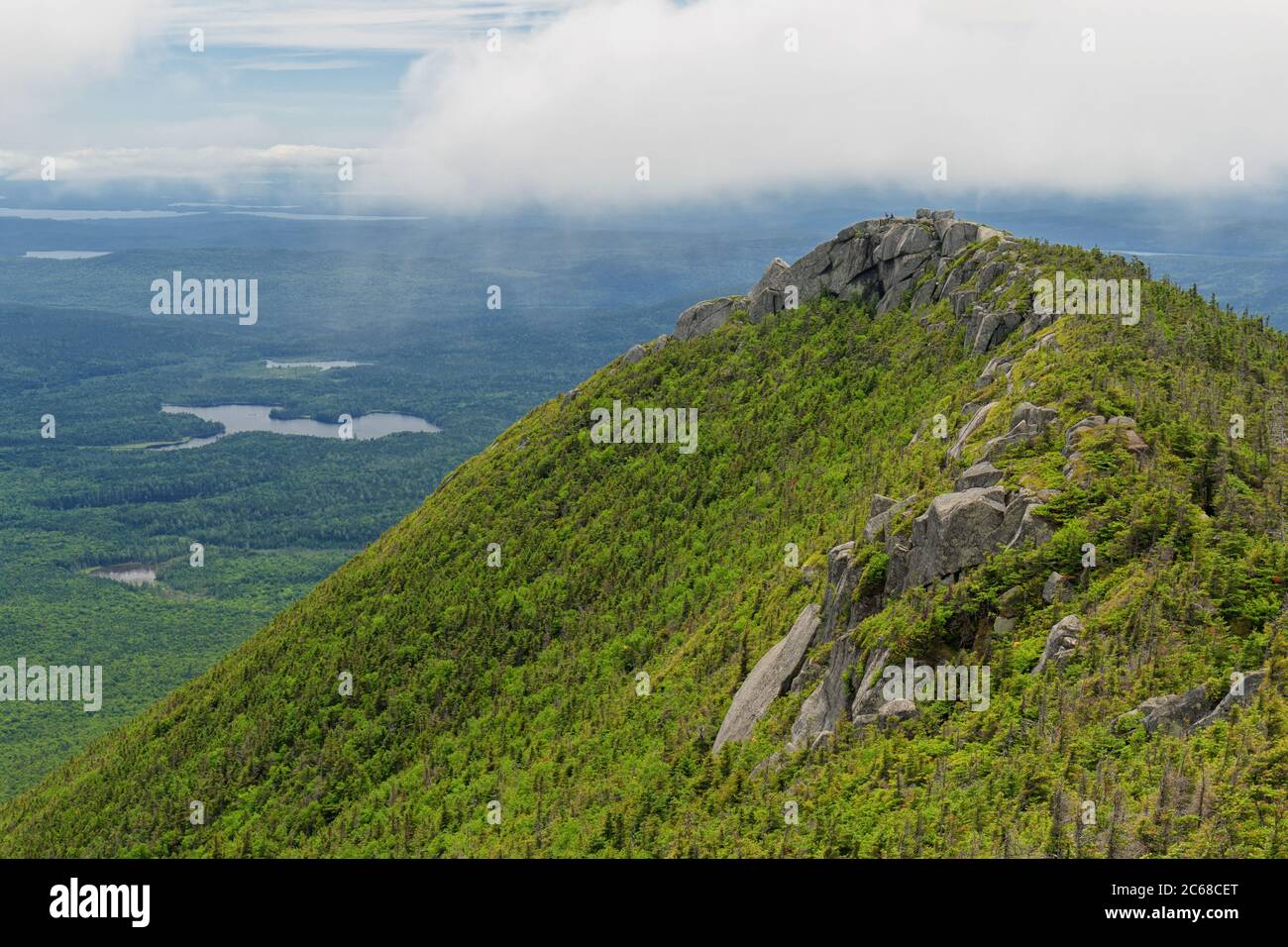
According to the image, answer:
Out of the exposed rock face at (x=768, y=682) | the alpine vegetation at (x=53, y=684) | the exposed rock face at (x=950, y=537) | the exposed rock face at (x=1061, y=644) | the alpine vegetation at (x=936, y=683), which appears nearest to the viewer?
the exposed rock face at (x=1061, y=644)

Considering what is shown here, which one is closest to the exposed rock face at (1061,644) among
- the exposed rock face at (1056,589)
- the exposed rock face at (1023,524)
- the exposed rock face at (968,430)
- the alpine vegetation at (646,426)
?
the exposed rock face at (1056,589)

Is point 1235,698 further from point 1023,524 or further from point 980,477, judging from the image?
point 980,477

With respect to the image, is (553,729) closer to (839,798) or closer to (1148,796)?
(839,798)

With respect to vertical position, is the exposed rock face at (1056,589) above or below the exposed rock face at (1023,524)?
below

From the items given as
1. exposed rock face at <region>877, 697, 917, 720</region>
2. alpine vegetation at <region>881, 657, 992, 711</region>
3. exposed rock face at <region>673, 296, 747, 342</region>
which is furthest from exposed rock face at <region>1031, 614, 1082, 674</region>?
exposed rock face at <region>673, 296, 747, 342</region>

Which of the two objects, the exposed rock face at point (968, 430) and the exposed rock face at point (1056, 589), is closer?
the exposed rock face at point (1056, 589)

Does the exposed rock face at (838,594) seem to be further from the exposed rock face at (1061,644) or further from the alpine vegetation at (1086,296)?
the alpine vegetation at (1086,296)

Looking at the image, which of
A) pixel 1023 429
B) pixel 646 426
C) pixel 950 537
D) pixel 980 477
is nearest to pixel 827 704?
pixel 950 537
